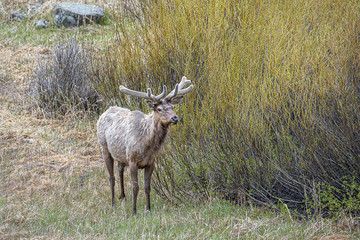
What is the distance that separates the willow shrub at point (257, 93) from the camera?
5.53 m

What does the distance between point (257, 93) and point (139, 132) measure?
5.12ft

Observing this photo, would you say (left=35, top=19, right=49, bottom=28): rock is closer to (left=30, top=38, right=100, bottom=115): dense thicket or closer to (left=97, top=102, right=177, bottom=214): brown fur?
(left=30, top=38, right=100, bottom=115): dense thicket

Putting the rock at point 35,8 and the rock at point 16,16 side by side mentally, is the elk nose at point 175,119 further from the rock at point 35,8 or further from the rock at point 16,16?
the rock at point 35,8

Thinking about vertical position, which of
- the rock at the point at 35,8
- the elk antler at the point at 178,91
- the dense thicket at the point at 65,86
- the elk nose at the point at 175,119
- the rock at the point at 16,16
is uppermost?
the elk antler at the point at 178,91

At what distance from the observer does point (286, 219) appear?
593cm

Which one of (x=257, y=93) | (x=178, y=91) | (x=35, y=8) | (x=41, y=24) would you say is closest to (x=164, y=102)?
(x=178, y=91)

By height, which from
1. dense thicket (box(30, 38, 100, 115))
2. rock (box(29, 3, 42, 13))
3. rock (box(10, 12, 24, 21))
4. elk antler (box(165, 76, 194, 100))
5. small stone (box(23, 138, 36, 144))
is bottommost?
small stone (box(23, 138, 36, 144))

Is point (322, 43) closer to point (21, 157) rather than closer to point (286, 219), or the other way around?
point (286, 219)

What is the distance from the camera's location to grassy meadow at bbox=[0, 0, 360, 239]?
5477 millimetres

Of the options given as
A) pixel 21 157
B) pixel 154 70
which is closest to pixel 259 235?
pixel 154 70

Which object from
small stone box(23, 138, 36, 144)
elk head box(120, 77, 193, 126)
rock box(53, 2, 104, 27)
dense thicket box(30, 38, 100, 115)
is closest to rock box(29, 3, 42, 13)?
rock box(53, 2, 104, 27)

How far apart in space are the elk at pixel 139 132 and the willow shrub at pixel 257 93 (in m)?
0.50

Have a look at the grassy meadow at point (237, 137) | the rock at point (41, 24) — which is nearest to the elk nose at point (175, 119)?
the grassy meadow at point (237, 137)

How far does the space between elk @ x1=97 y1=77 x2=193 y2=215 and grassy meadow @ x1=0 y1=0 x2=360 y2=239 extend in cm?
45
